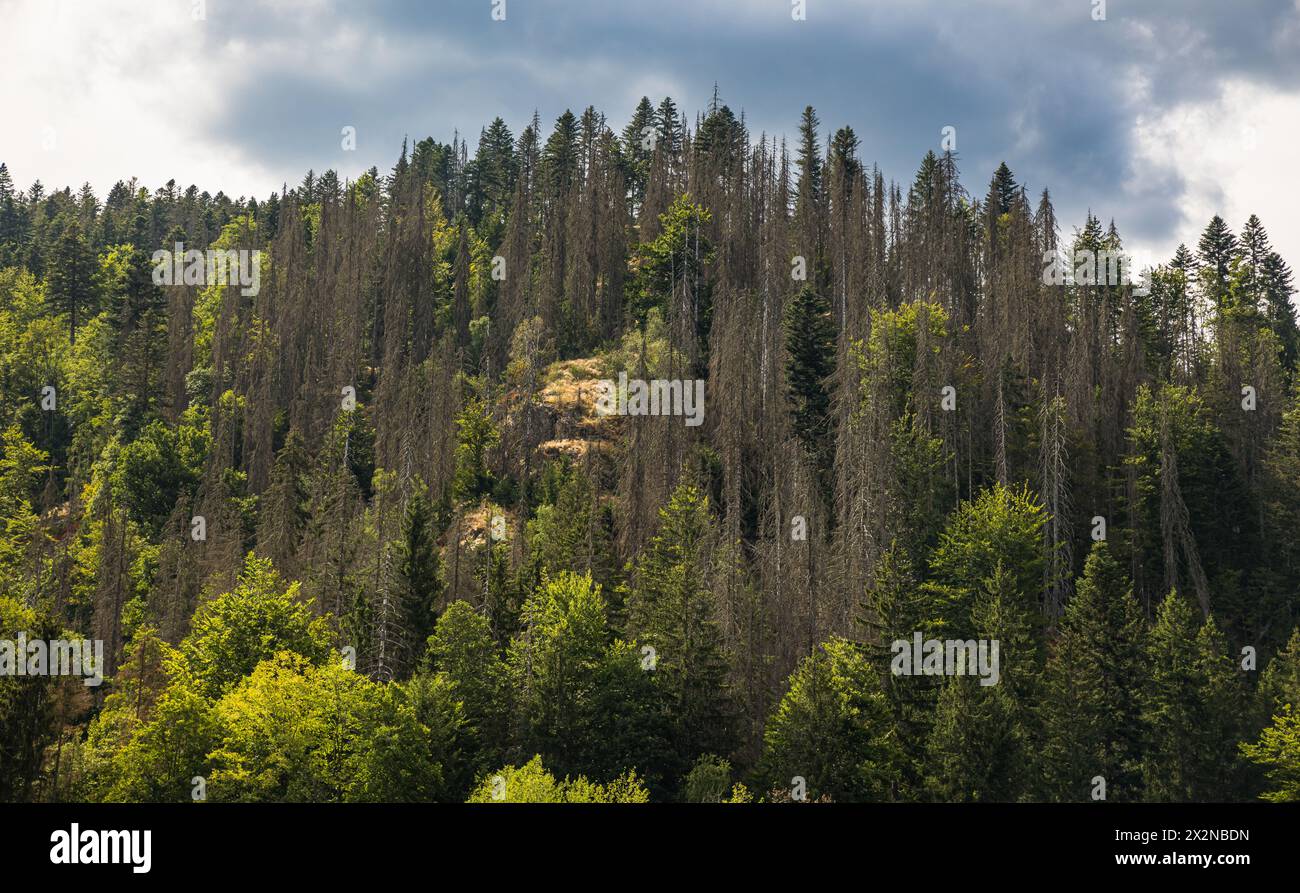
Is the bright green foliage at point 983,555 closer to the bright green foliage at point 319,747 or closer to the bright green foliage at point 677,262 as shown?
the bright green foliage at point 319,747

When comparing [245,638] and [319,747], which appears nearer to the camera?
[319,747]

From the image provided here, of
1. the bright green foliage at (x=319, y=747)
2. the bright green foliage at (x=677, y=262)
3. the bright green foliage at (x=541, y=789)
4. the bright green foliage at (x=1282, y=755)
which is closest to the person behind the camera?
the bright green foliage at (x=541, y=789)

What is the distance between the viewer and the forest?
46625 mm

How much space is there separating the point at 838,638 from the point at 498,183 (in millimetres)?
104691

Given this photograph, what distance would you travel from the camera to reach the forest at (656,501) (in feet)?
153

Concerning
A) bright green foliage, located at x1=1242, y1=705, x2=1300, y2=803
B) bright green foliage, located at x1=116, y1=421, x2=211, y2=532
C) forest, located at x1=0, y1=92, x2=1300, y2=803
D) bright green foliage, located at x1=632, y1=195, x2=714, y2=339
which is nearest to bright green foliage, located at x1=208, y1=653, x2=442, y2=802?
forest, located at x1=0, y1=92, x2=1300, y2=803

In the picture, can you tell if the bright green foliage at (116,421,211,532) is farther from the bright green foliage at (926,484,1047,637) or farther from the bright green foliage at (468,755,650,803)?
the bright green foliage at (926,484,1047,637)

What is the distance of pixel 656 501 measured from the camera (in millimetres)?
75250

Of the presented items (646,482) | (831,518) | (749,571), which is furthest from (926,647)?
(646,482)

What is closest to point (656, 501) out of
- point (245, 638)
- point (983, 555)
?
point (983, 555)

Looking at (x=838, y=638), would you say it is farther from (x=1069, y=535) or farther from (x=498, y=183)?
(x=498, y=183)

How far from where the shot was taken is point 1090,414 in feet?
241

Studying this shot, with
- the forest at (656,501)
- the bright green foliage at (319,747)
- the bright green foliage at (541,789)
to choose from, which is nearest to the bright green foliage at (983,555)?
the forest at (656,501)

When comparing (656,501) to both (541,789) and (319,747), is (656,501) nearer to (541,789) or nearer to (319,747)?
(319,747)
